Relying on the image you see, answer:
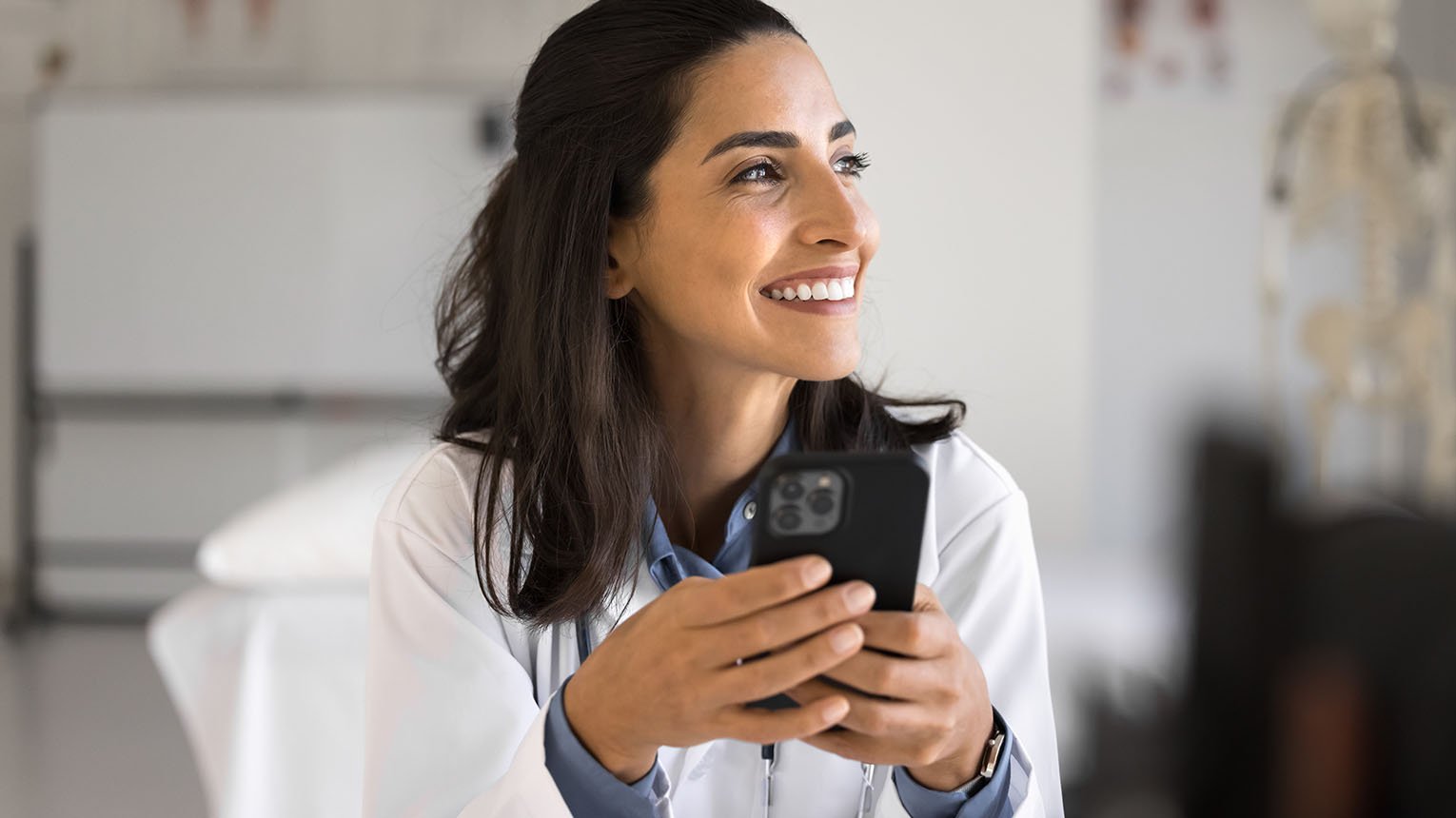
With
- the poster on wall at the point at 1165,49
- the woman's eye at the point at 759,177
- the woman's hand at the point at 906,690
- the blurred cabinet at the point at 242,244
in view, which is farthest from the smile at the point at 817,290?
the poster on wall at the point at 1165,49

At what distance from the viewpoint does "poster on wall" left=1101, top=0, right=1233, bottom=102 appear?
5316 millimetres

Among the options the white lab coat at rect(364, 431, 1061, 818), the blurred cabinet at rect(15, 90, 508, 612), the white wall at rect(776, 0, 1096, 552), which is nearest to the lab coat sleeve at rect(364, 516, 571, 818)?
the white lab coat at rect(364, 431, 1061, 818)

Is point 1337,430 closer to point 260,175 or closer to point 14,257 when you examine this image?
point 260,175

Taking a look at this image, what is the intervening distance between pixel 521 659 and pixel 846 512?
538mm

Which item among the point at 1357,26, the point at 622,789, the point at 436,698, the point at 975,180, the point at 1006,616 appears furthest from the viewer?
the point at 1357,26

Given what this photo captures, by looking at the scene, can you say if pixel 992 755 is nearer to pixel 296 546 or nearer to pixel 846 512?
pixel 846 512

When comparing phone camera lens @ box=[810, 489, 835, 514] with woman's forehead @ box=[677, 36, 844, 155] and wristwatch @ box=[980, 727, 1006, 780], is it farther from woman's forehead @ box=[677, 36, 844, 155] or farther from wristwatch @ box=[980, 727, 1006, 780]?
woman's forehead @ box=[677, 36, 844, 155]

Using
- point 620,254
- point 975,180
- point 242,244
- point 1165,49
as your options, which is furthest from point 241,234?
point 620,254

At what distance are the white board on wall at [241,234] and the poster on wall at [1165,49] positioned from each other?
8.15 ft

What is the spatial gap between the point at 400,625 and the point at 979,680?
0.56 m

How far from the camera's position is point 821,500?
2.96 feet

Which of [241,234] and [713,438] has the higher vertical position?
[241,234]

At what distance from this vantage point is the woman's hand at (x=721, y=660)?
2.88 ft

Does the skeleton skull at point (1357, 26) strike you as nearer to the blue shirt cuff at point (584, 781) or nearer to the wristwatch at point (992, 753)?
the wristwatch at point (992, 753)
